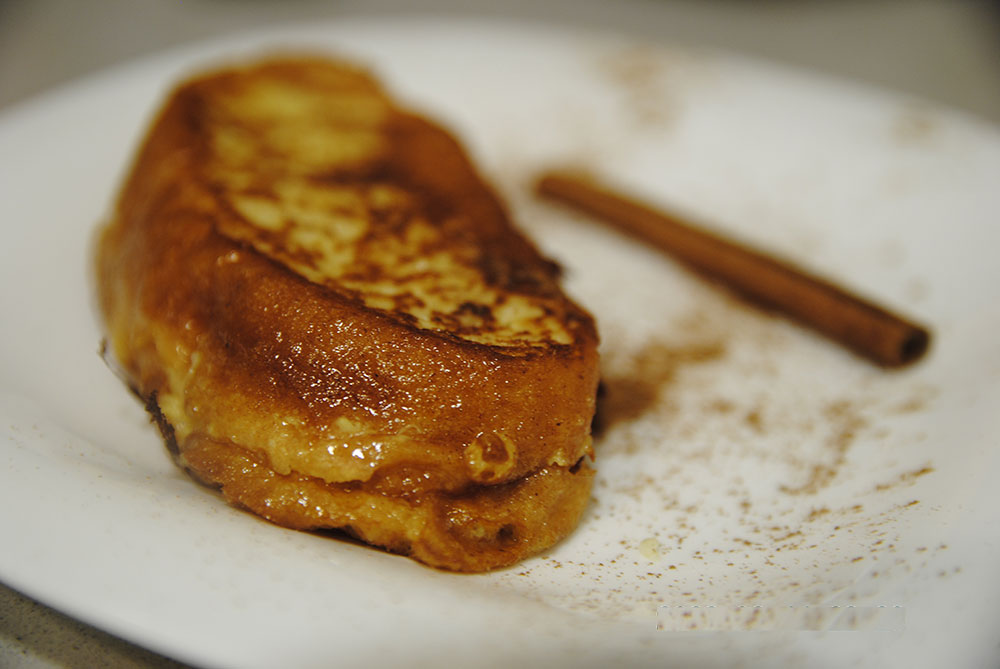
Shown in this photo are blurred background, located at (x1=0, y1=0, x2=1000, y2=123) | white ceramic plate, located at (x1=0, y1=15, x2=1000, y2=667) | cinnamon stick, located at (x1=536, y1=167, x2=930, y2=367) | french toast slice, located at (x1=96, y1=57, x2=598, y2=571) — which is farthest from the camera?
blurred background, located at (x1=0, y1=0, x2=1000, y2=123)

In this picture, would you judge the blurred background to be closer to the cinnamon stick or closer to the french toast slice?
the cinnamon stick

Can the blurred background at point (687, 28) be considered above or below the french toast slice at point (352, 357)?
above

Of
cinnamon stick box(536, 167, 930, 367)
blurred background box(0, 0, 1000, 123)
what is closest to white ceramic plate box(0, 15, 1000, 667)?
cinnamon stick box(536, 167, 930, 367)

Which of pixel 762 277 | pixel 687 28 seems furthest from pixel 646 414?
pixel 687 28

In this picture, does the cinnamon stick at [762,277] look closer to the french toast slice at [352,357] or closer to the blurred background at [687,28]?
the french toast slice at [352,357]

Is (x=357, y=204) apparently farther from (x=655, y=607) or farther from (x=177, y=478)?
(x=655, y=607)

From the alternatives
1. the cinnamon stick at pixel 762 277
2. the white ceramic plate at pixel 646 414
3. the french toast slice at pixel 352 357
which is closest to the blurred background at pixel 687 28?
the white ceramic plate at pixel 646 414

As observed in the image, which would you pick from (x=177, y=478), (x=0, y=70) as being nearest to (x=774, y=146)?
(x=177, y=478)
